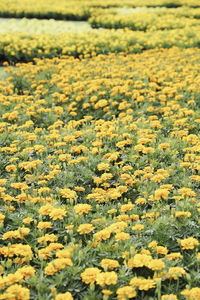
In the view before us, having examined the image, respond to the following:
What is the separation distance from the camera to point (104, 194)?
132 inches

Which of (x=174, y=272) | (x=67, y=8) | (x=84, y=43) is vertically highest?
(x=67, y=8)

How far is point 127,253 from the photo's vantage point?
2461 millimetres

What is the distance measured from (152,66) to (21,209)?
180 inches

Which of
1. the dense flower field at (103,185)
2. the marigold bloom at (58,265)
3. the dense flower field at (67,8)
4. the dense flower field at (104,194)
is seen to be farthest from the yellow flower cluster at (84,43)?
the marigold bloom at (58,265)

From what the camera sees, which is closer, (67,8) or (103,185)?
(103,185)

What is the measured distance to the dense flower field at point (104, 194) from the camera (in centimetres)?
234

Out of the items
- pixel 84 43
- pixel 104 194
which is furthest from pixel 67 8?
pixel 104 194

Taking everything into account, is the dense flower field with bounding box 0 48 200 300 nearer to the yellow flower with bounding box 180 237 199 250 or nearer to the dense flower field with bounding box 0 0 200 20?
the yellow flower with bounding box 180 237 199 250

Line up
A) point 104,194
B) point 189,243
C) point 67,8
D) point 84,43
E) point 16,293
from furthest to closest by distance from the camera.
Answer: point 67,8, point 84,43, point 104,194, point 189,243, point 16,293

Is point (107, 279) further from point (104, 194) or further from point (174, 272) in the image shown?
point (104, 194)

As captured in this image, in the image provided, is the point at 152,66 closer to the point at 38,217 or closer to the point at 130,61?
the point at 130,61

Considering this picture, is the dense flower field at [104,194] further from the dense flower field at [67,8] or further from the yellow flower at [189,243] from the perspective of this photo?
the dense flower field at [67,8]

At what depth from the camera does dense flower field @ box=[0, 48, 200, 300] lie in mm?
2336

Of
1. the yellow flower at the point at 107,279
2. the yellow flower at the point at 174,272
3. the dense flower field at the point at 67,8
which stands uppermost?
the dense flower field at the point at 67,8
